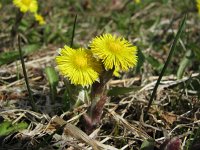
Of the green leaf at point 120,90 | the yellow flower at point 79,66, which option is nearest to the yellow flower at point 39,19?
the green leaf at point 120,90

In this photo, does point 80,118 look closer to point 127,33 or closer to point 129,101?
point 129,101

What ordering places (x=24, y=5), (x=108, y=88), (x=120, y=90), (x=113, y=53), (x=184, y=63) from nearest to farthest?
(x=113, y=53) < (x=120, y=90) < (x=108, y=88) < (x=184, y=63) < (x=24, y=5)

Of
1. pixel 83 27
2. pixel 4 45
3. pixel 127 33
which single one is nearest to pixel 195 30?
pixel 127 33

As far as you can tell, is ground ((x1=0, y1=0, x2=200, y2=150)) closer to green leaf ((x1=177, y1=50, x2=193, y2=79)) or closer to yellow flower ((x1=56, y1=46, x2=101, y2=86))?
green leaf ((x1=177, y1=50, x2=193, y2=79))

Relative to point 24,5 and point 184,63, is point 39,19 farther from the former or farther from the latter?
point 184,63

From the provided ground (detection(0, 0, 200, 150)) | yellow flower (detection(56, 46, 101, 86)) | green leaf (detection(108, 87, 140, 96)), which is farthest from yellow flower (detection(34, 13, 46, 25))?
yellow flower (detection(56, 46, 101, 86))

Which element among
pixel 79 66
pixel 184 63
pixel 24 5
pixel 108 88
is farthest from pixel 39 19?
pixel 79 66

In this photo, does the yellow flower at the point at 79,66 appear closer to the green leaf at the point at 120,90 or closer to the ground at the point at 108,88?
the ground at the point at 108,88
